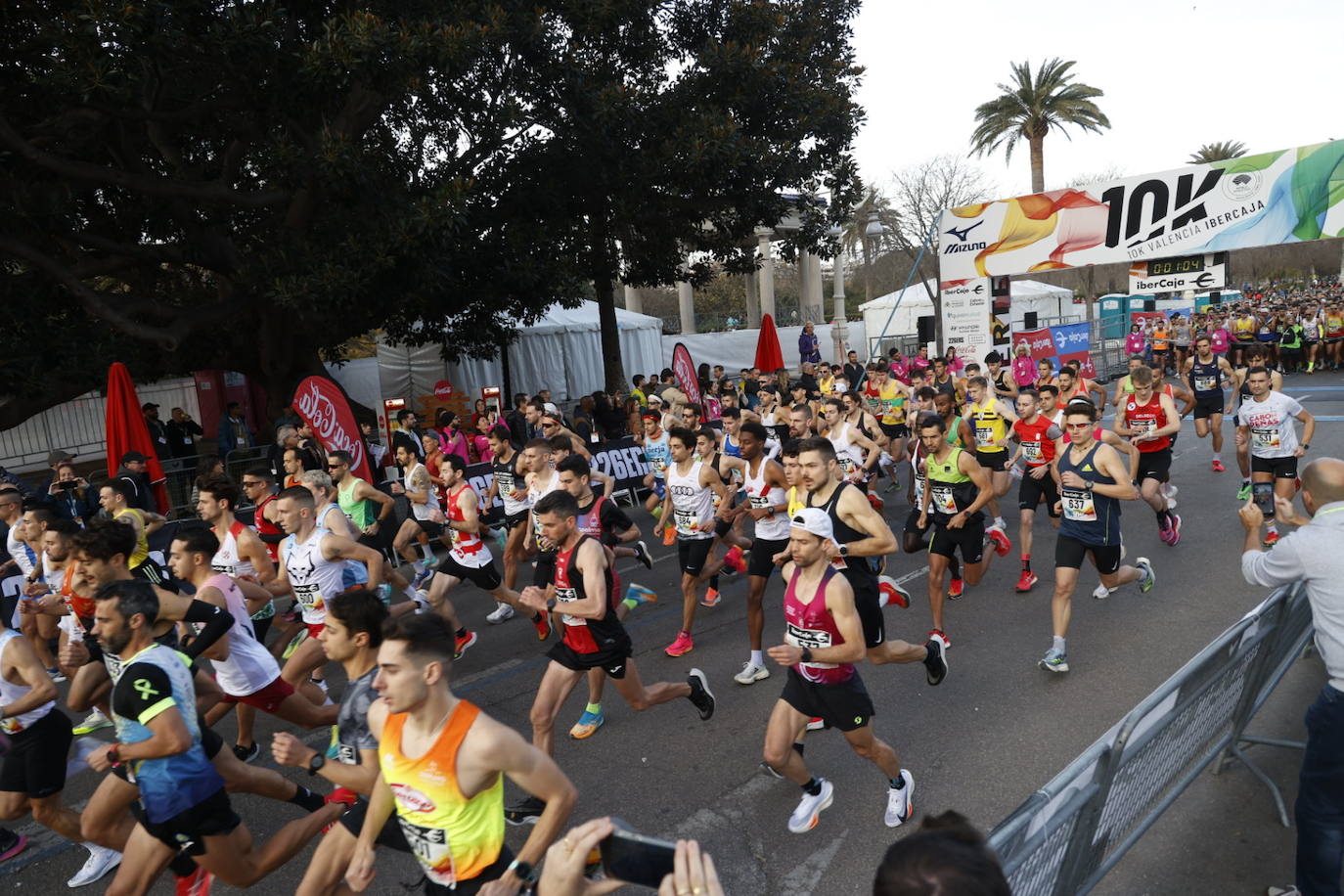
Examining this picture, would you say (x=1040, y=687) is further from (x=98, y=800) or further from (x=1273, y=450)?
(x=98, y=800)

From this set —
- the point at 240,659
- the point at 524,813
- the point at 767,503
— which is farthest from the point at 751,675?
the point at 240,659

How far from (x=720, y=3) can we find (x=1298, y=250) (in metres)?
67.2

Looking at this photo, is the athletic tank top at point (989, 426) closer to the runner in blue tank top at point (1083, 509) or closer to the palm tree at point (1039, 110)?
the runner in blue tank top at point (1083, 509)

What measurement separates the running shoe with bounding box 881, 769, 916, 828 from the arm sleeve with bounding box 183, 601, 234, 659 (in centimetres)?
355

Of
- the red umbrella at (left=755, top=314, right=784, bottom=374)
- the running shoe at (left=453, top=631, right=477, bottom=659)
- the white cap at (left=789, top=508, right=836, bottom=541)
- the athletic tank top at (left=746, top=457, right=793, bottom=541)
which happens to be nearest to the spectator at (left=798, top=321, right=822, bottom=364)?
the red umbrella at (left=755, top=314, right=784, bottom=374)

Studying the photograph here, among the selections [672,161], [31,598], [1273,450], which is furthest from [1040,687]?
[672,161]

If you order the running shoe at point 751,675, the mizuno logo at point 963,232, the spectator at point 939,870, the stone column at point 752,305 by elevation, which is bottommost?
the running shoe at point 751,675

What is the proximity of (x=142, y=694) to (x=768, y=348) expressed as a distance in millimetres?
17606

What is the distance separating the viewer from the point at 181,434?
16375 millimetres

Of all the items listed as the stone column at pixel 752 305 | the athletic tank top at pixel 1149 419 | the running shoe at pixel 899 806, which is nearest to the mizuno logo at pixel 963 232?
the athletic tank top at pixel 1149 419

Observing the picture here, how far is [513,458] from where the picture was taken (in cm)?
924

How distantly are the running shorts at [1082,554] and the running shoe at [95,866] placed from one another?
5.97 metres

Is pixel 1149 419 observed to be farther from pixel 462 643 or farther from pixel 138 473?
pixel 138 473

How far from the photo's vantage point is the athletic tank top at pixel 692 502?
7.37 metres
